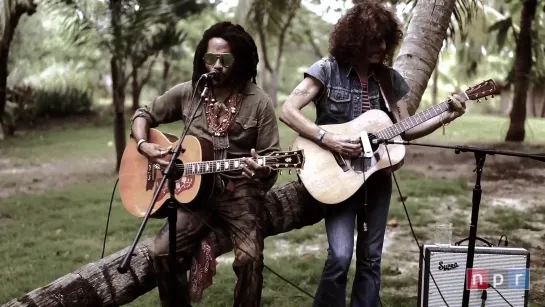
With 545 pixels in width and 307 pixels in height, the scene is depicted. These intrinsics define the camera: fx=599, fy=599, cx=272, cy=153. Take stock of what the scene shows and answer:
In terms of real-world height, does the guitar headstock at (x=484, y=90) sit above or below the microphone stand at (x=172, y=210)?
above

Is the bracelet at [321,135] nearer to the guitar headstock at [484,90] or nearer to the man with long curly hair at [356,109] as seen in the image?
the man with long curly hair at [356,109]

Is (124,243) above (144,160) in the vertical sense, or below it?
below

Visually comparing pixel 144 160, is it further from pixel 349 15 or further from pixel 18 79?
pixel 18 79

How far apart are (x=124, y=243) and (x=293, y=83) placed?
29797mm

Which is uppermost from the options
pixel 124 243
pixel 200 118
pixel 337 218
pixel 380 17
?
pixel 380 17

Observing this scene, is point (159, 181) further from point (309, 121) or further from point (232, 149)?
point (309, 121)

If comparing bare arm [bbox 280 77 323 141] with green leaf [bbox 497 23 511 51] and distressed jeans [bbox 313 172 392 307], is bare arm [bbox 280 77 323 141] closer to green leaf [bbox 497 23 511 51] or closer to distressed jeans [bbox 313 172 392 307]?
distressed jeans [bbox 313 172 392 307]

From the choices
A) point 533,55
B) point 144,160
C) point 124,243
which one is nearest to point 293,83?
point 533,55

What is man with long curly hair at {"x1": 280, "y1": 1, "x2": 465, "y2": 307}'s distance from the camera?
3.20 metres

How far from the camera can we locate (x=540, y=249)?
18.5 feet

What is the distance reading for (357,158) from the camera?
3244 mm

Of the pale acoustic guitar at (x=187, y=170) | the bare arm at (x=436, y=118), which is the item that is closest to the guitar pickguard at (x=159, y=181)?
the pale acoustic guitar at (x=187, y=170)

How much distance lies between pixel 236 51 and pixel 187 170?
0.72 metres

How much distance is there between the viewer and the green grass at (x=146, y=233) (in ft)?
15.3
